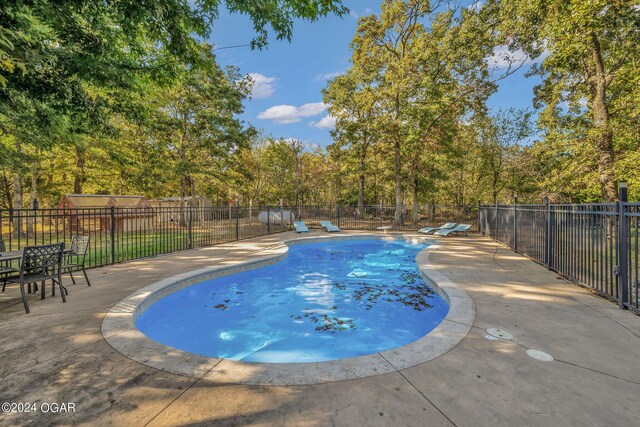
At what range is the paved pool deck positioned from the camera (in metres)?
2.05

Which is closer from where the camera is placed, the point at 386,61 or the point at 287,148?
the point at 386,61

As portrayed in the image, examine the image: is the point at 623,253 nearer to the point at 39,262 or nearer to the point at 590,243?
the point at 590,243

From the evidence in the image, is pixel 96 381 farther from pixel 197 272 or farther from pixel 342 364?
pixel 197 272

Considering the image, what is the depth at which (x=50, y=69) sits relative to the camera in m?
5.07

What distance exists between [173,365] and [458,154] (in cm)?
2435

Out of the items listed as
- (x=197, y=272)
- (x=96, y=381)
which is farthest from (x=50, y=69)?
(x=96, y=381)

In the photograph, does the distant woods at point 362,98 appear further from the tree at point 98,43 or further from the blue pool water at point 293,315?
the blue pool water at point 293,315

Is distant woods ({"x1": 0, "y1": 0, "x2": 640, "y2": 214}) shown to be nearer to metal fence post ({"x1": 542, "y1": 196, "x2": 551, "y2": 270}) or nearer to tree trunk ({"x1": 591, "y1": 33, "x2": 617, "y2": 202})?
tree trunk ({"x1": 591, "y1": 33, "x2": 617, "y2": 202})

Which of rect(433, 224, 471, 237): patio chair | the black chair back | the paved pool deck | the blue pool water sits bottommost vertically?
the blue pool water

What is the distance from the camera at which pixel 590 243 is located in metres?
4.92

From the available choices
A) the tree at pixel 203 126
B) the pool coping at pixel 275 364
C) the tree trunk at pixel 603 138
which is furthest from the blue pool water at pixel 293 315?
the tree at pixel 203 126

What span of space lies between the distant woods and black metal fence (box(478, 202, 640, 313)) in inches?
218

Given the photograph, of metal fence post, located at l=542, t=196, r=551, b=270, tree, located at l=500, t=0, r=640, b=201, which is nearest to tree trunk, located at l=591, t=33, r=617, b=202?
tree, located at l=500, t=0, r=640, b=201

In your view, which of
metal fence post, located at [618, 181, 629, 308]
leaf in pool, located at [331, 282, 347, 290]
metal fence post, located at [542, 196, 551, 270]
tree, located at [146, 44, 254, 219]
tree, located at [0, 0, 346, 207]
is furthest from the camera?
tree, located at [146, 44, 254, 219]
